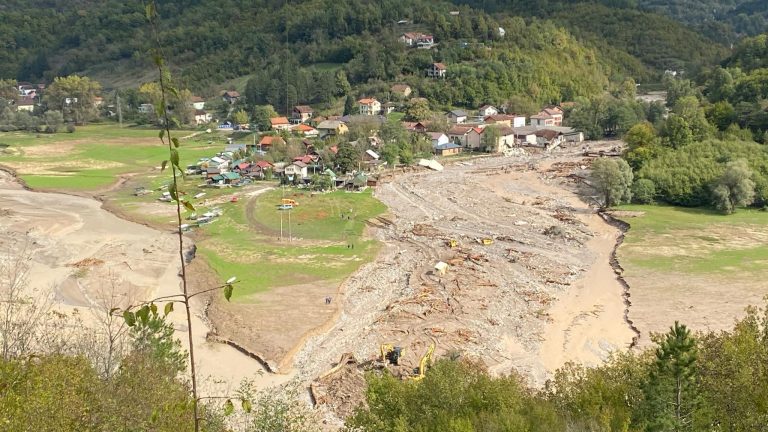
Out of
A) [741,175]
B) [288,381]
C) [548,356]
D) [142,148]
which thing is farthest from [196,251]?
[142,148]

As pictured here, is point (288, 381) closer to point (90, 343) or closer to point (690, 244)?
point (90, 343)

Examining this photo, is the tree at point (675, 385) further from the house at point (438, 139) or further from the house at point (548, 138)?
the house at point (548, 138)

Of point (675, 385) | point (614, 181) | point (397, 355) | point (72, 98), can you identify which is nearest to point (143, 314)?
point (675, 385)

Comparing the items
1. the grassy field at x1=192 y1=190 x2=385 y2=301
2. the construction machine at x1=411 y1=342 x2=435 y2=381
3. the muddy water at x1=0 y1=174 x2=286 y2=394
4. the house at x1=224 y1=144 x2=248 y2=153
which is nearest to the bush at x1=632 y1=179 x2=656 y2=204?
the grassy field at x1=192 y1=190 x2=385 y2=301

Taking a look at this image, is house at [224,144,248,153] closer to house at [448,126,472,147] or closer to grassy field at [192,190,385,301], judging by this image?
grassy field at [192,190,385,301]

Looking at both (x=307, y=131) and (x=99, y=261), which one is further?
(x=307, y=131)

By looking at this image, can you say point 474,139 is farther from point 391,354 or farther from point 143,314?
point 143,314
